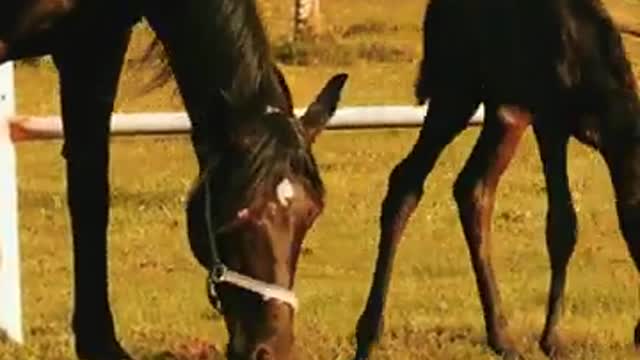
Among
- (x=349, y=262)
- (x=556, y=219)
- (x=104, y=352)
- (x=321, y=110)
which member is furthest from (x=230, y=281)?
(x=349, y=262)

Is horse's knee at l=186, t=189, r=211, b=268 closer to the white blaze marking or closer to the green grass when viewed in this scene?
the white blaze marking

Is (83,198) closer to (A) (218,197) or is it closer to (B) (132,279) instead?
(A) (218,197)

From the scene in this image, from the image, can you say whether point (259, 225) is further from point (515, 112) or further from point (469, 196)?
point (469, 196)

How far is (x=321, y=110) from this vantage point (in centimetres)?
511

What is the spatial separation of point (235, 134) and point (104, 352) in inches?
73.1

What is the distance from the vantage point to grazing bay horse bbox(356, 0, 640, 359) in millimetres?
6730

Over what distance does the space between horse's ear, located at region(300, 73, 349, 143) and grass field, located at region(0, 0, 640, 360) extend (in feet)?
2.53

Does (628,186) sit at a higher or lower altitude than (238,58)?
lower

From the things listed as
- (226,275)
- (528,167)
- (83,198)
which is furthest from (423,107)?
(528,167)

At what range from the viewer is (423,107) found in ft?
25.0

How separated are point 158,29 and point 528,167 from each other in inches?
312

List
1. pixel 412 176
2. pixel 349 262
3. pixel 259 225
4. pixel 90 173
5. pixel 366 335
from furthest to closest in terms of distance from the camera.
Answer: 1. pixel 349 262
2. pixel 412 176
3. pixel 366 335
4. pixel 90 173
5. pixel 259 225

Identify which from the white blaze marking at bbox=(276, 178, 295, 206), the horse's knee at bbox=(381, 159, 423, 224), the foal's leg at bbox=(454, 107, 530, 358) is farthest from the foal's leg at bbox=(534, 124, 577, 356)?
the white blaze marking at bbox=(276, 178, 295, 206)

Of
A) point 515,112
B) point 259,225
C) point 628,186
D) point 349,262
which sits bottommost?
point 349,262
